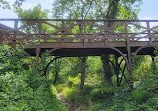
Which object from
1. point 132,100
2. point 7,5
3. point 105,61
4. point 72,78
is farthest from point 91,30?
point 132,100

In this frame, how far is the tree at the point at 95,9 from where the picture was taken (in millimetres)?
15309

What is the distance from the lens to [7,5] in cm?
1055

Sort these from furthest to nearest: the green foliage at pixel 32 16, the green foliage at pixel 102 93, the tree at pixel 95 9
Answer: the green foliage at pixel 32 16, the tree at pixel 95 9, the green foliage at pixel 102 93

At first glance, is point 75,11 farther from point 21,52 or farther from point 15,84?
point 15,84

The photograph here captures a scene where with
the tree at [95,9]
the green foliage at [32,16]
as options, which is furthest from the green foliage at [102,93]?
the green foliage at [32,16]

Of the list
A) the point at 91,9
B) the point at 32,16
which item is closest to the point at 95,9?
the point at 91,9

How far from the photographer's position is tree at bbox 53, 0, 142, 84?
15.3m

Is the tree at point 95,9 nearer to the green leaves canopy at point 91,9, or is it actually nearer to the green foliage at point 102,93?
the green leaves canopy at point 91,9

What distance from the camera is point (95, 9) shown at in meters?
17.0

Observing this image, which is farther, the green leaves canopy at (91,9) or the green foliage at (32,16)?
the green foliage at (32,16)

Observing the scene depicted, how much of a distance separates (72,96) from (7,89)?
779 centimetres

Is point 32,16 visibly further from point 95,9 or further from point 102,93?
point 102,93

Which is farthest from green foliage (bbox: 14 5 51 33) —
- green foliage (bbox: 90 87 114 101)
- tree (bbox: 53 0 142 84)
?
green foliage (bbox: 90 87 114 101)

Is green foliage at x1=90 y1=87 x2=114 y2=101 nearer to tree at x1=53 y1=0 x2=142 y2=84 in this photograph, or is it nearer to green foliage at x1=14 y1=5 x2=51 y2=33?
tree at x1=53 y1=0 x2=142 y2=84
